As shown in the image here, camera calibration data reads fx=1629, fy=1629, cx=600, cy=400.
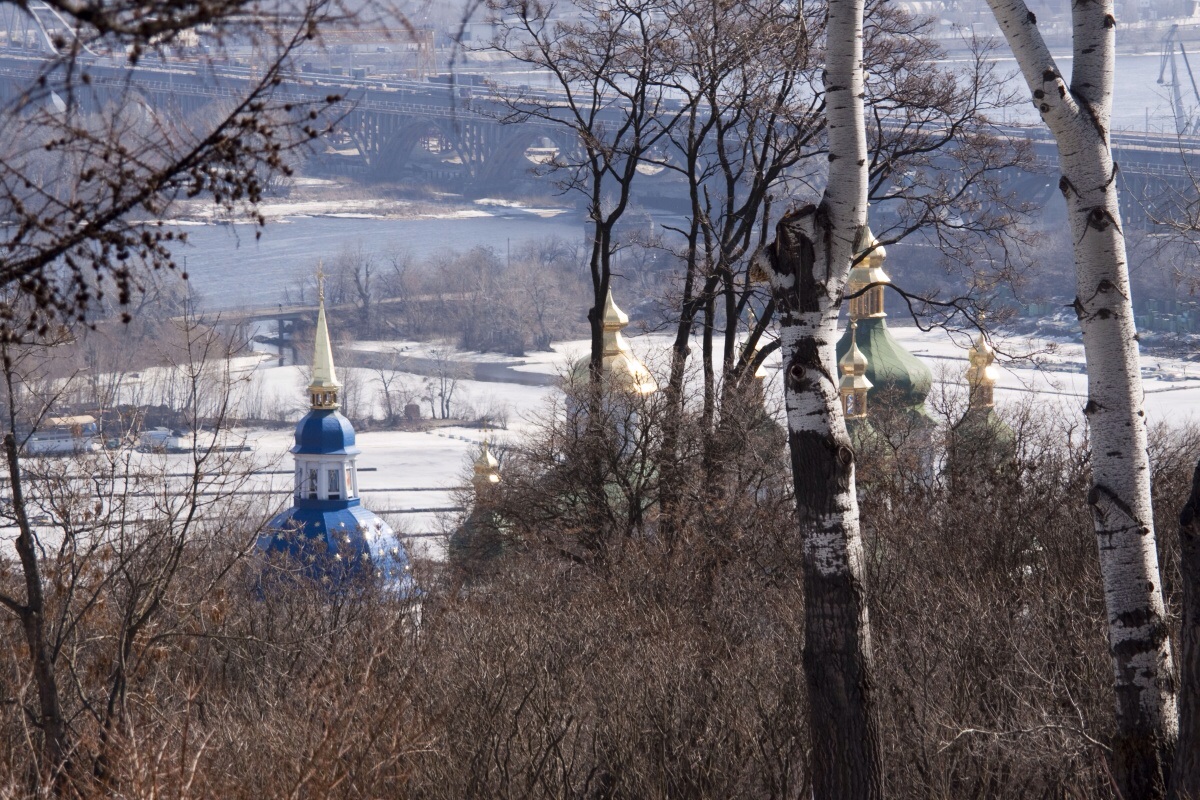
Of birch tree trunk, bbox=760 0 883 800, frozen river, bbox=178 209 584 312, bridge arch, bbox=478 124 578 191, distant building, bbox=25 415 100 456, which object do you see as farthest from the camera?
frozen river, bbox=178 209 584 312

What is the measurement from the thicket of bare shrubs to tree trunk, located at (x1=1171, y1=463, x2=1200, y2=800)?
40 cm

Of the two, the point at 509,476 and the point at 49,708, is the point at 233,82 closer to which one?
the point at 49,708

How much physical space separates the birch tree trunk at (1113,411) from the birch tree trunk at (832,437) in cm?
77

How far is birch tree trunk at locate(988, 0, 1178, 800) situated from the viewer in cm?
654

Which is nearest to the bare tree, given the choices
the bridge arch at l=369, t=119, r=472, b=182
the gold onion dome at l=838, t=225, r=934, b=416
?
the gold onion dome at l=838, t=225, r=934, b=416

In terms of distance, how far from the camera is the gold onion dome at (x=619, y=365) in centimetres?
1970

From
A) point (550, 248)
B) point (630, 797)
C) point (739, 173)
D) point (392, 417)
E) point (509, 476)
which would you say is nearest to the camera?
point (630, 797)

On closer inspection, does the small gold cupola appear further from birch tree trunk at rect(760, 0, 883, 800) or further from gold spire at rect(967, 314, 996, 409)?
birch tree trunk at rect(760, 0, 883, 800)

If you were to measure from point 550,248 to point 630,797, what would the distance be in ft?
271

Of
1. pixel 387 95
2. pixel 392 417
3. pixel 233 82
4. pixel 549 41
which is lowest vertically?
pixel 392 417

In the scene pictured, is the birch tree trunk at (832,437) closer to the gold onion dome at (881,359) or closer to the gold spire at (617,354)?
the gold spire at (617,354)

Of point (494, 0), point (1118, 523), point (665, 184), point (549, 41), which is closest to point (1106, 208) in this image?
point (1118, 523)

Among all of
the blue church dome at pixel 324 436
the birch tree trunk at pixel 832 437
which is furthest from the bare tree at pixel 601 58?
the blue church dome at pixel 324 436

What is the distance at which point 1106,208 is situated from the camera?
6.64 metres
